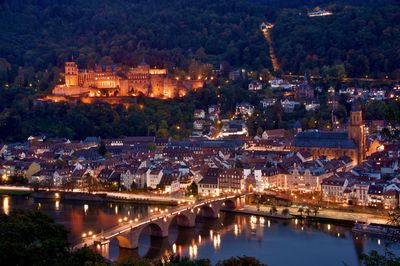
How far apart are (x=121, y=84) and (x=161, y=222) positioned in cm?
2006

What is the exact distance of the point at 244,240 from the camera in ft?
44.9

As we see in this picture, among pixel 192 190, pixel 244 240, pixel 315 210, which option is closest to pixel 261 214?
pixel 315 210

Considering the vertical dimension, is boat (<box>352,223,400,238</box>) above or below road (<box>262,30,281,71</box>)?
below

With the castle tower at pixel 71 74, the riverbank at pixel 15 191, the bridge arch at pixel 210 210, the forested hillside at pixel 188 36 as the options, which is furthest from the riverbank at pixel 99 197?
the forested hillside at pixel 188 36

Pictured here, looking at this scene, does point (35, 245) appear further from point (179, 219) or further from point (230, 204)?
point (230, 204)

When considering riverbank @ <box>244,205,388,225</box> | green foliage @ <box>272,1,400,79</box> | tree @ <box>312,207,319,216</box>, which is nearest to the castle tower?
green foliage @ <box>272,1,400,79</box>

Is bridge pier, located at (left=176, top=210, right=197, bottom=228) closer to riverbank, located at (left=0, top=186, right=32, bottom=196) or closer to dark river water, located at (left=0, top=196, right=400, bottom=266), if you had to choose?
dark river water, located at (left=0, top=196, right=400, bottom=266)

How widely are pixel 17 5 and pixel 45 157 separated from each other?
1058 inches

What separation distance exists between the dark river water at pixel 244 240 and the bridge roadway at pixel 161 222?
0.63 feet

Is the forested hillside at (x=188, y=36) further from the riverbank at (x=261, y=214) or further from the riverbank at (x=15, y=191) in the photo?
the riverbank at (x=261, y=214)

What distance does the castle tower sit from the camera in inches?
1320

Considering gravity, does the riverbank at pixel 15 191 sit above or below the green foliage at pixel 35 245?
below

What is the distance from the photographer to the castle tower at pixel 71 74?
33531 millimetres

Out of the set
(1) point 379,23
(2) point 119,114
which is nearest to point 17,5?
(2) point 119,114
